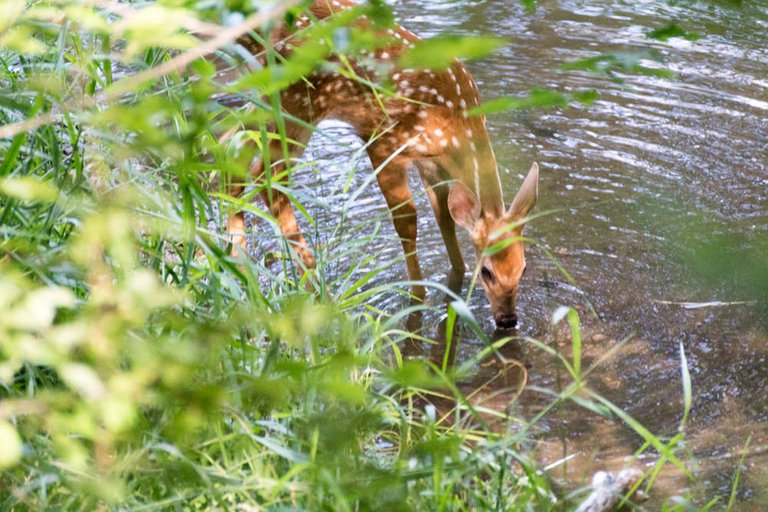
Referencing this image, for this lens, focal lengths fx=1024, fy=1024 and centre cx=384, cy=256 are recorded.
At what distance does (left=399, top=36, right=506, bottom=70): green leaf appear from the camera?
1083 millimetres

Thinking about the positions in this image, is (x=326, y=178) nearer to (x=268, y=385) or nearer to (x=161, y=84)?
(x=161, y=84)

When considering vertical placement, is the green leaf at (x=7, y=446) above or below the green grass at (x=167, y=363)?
above

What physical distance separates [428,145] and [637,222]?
53.2 inches

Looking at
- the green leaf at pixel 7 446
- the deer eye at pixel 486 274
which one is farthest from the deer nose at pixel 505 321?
the green leaf at pixel 7 446

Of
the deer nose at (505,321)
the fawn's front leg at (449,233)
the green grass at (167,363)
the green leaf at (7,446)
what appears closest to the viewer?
the green leaf at (7,446)

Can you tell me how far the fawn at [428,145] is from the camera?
4938 mm

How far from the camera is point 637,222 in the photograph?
18.7 feet

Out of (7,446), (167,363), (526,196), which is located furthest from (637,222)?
(7,446)

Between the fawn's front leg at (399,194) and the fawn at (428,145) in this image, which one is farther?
the fawn's front leg at (399,194)

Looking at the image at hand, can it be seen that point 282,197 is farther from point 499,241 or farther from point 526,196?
point 526,196

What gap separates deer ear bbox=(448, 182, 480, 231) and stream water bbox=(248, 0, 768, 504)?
417 mm

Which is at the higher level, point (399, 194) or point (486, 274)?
point (399, 194)

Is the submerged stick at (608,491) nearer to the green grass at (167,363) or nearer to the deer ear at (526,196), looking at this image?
the green grass at (167,363)

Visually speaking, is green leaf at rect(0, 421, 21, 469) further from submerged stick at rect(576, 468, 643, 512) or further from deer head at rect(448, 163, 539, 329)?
deer head at rect(448, 163, 539, 329)
